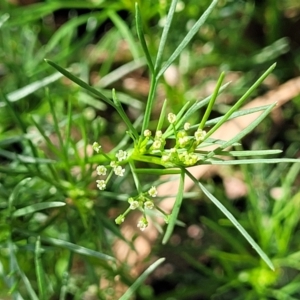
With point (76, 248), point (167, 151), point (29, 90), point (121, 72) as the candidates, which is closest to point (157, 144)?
point (167, 151)

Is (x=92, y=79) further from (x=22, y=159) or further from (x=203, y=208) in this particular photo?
(x=22, y=159)

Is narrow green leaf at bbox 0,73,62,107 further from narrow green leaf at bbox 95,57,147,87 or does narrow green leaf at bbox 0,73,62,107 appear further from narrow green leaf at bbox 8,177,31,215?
narrow green leaf at bbox 95,57,147,87

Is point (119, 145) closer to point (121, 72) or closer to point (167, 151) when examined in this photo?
point (167, 151)

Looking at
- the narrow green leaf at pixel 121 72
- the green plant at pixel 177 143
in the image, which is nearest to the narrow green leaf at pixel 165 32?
the green plant at pixel 177 143

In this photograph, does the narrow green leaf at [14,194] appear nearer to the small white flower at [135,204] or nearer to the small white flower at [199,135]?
the small white flower at [135,204]

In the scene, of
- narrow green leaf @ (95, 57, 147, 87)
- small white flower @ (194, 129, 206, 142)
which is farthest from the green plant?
narrow green leaf @ (95, 57, 147, 87)

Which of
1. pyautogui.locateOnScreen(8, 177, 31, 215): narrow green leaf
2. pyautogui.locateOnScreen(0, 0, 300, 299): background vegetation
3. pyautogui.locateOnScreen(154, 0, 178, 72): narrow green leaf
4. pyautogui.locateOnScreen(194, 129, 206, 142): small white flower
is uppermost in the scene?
pyautogui.locateOnScreen(154, 0, 178, 72): narrow green leaf

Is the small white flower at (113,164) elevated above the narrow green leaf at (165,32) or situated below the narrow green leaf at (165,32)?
below

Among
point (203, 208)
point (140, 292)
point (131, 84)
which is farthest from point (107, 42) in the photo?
point (140, 292)

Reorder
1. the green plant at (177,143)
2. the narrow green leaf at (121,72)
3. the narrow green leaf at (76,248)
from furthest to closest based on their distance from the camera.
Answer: the narrow green leaf at (121,72) < the narrow green leaf at (76,248) < the green plant at (177,143)
